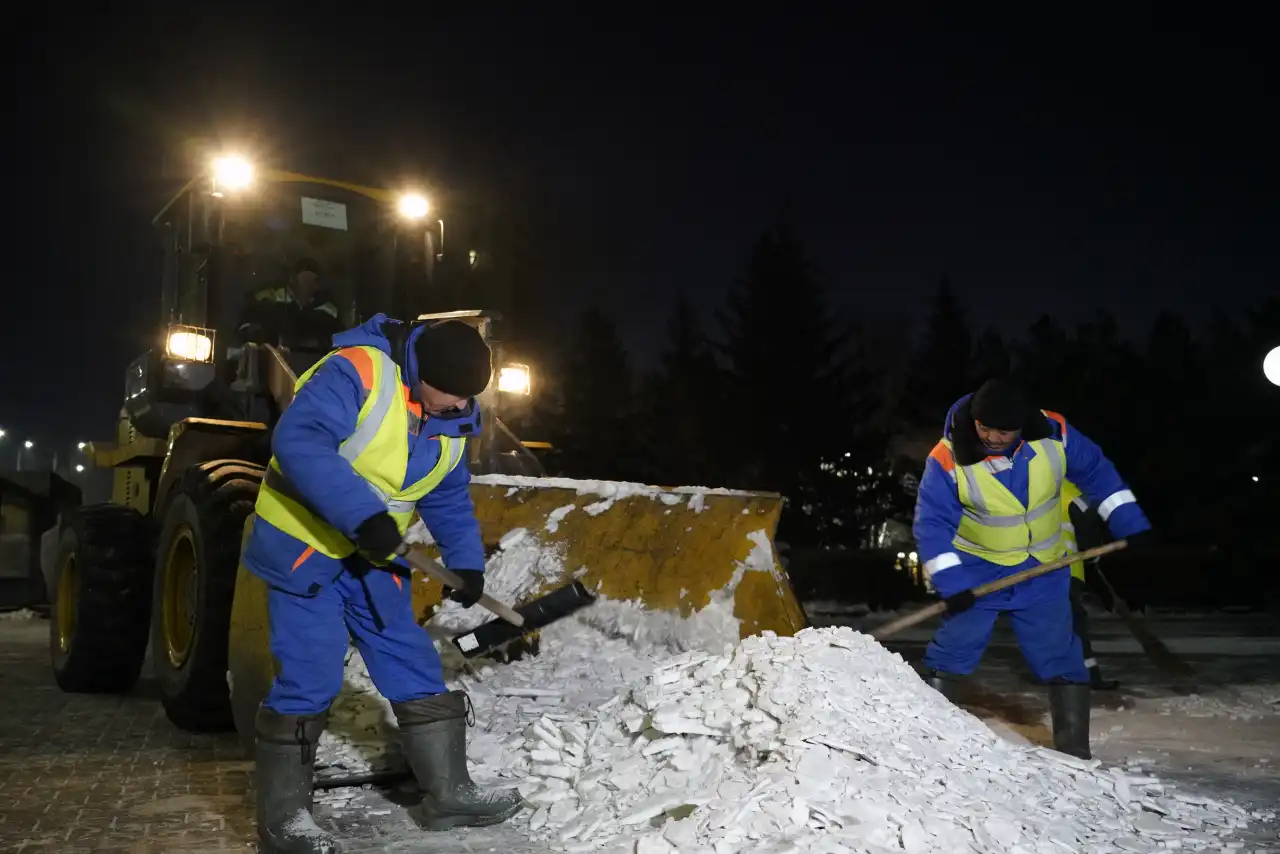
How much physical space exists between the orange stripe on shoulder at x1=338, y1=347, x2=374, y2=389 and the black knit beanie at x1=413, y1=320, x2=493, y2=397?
0.14 metres

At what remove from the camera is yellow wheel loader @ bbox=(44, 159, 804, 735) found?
17.6 ft

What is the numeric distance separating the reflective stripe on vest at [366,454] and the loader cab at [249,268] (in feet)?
10.1

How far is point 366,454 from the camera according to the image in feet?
11.1

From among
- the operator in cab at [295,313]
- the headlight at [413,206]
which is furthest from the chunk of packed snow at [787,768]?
the headlight at [413,206]

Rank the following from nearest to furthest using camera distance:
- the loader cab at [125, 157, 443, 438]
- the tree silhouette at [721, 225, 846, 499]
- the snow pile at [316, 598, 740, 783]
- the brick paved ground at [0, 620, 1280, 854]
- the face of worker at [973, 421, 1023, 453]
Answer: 1. the brick paved ground at [0, 620, 1280, 854]
2. the snow pile at [316, 598, 740, 783]
3. the face of worker at [973, 421, 1023, 453]
4. the loader cab at [125, 157, 443, 438]
5. the tree silhouette at [721, 225, 846, 499]

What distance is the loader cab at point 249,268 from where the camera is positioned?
658 centimetres

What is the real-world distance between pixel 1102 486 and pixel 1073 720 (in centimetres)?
98

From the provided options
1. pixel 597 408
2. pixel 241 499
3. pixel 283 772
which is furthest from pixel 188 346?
pixel 597 408

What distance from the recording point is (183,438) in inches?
248

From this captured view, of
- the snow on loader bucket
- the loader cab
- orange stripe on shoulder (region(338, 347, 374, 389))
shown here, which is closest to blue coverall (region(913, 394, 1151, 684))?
the snow on loader bucket

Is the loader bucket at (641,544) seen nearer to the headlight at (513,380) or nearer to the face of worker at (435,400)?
the headlight at (513,380)

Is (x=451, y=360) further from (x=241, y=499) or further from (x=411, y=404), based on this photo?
(x=241, y=499)

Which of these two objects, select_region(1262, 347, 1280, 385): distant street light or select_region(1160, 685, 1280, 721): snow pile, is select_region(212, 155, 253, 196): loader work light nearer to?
select_region(1160, 685, 1280, 721): snow pile

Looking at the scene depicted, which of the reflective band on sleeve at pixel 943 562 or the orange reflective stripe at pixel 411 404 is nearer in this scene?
the orange reflective stripe at pixel 411 404
